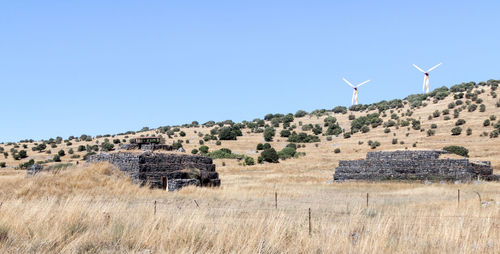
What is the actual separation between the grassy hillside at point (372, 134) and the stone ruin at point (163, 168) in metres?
23.4

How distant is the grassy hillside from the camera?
208 feet

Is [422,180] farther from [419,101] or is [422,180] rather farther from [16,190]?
[419,101]

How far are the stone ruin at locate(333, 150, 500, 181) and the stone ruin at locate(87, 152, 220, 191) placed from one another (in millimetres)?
10667

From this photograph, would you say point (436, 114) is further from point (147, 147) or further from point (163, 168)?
point (163, 168)

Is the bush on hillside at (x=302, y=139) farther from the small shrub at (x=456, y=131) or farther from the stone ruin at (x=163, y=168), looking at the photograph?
the stone ruin at (x=163, y=168)

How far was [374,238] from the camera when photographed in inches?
309

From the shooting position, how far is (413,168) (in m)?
33.9

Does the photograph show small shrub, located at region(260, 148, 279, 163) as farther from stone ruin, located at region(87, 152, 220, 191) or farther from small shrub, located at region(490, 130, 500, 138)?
stone ruin, located at region(87, 152, 220, 191)

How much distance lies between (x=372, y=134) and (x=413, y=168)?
47609mm

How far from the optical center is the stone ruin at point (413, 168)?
32.6m

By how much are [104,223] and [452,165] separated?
2859 centimetres

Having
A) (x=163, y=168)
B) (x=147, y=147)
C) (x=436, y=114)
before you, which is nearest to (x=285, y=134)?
(x=436, y=114)

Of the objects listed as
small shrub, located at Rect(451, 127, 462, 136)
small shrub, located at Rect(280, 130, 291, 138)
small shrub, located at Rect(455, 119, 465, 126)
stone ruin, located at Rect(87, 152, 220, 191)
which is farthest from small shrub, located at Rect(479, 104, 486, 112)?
stone ruin, located at Rect(87, 152, 220, 191)

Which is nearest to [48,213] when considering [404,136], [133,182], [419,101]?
[133,182]
